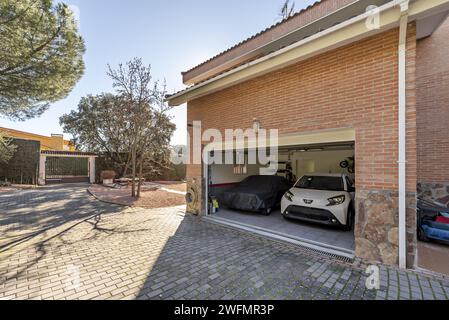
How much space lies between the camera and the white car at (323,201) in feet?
15.5

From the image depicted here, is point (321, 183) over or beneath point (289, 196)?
over

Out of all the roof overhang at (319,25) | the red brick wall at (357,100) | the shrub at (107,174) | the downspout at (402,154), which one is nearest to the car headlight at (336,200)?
the red brick wall at (357,100)

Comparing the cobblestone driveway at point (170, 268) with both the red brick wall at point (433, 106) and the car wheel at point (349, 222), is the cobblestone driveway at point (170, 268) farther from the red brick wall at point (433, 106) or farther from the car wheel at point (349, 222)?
the red brick wall at point (433, 106)

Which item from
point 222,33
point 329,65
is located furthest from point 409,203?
point 222,33

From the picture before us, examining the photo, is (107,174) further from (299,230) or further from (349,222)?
(349,222)

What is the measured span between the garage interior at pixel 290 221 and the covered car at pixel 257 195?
256 mm

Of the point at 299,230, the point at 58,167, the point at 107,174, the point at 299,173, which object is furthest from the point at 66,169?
the point at 299,230

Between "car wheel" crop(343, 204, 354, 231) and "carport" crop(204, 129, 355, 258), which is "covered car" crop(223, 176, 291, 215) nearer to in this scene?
"carport" crop(204, 129, 355, 258)

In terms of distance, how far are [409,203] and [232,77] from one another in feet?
13.5

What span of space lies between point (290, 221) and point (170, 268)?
3673 millimetres

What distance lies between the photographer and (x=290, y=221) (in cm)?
569

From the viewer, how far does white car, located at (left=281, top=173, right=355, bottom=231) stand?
4723 millimetres

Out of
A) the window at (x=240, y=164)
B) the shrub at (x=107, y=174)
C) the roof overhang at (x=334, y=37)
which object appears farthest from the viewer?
the shrub at (x=107, y=174)

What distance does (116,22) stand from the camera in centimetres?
620
